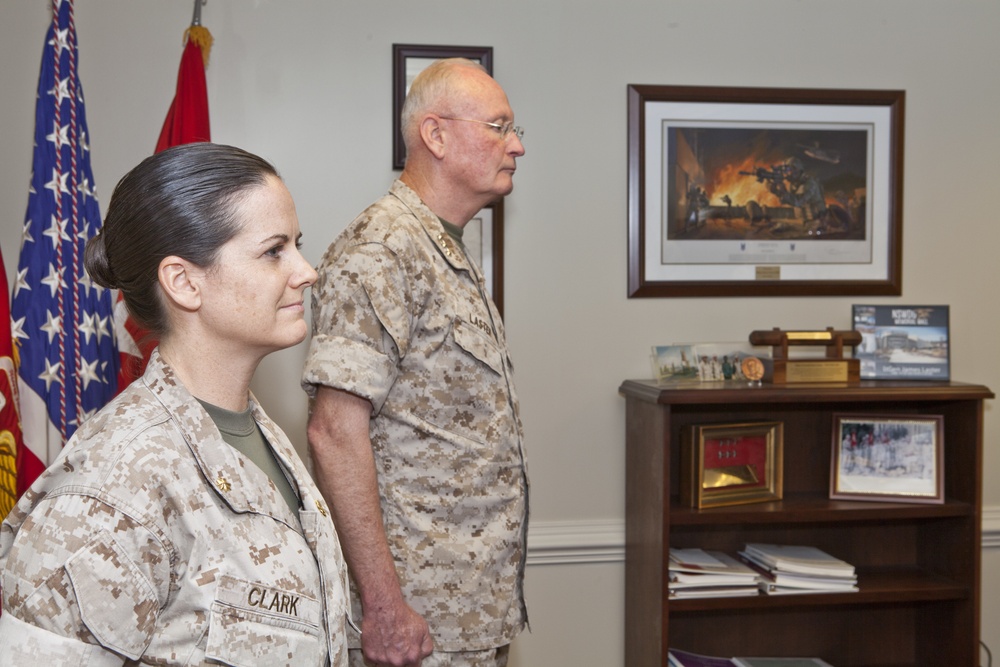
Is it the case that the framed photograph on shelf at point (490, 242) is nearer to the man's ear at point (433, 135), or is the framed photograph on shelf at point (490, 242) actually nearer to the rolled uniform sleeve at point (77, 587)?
the man's ear at point (433, 135)

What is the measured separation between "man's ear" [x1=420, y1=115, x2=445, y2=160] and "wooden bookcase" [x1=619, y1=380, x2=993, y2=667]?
94cm

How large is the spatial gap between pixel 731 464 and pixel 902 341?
0.64 meters

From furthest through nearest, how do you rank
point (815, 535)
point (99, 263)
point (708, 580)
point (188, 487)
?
point (815, 535)
point (708, 580)
point (99, 263)
point (188, 487)

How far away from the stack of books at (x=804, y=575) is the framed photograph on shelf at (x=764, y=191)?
0.78 m

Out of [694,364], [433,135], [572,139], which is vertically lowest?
[694,364]

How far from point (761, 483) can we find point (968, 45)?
1.49 m

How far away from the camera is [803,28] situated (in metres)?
2.82

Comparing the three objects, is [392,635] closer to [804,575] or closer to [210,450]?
[210,450]

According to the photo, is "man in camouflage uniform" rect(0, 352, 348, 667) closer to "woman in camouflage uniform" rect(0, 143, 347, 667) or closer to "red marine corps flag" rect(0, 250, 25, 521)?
"woman in camouflage uniform" rect(0, 143, 347, 667)

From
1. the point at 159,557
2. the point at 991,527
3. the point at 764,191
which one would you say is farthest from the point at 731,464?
the point at 159,557

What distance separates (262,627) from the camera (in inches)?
40.4

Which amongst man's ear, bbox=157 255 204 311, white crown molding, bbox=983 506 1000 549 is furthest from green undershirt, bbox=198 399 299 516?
white crown molding, bbox=983 506 1000 549

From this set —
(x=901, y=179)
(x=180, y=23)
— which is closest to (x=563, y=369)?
(x=901, y=179)

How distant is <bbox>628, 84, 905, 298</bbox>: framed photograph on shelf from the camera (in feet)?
9.09
